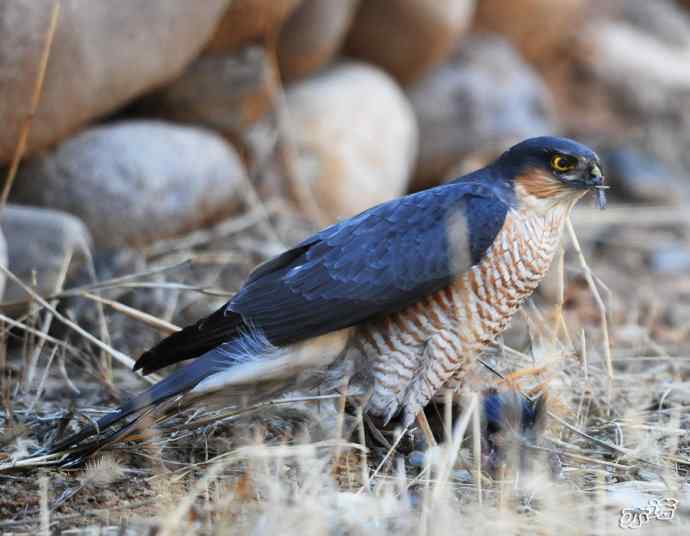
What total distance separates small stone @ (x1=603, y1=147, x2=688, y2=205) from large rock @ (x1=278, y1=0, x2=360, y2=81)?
2.91m

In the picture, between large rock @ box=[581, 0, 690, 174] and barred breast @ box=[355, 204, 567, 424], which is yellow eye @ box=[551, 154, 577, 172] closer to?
barred breast @ box=[355, 204, 567, 424]

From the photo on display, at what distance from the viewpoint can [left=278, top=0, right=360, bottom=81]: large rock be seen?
6465mm

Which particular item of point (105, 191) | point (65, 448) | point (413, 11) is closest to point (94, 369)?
point (65, 448)

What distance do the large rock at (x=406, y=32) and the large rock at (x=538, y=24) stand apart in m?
0.75

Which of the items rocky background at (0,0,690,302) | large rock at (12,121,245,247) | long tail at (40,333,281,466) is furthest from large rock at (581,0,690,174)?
long tail at (40,333,281,466)

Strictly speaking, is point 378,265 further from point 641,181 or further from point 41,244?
point 641,181

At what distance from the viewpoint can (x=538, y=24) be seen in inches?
351

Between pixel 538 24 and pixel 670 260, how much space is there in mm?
2593

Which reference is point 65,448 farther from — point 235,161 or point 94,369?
point 235,161

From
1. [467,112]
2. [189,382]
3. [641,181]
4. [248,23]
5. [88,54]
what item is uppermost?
[248,23]

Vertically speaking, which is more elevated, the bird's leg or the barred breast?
the barred breast

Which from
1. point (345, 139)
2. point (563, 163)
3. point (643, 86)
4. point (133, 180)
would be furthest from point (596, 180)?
point (643, 86)

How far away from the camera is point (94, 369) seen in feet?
13.9

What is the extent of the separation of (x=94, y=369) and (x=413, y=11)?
13.3 feet
